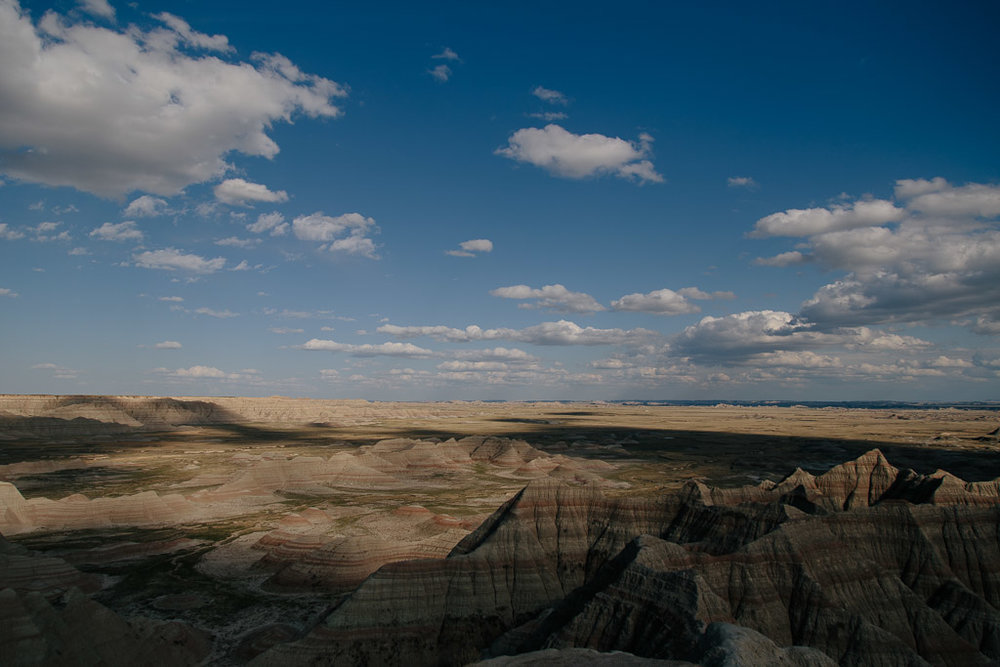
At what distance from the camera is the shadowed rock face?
21578mm

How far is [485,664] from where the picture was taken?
18.0 meters

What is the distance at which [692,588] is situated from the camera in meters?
21.6

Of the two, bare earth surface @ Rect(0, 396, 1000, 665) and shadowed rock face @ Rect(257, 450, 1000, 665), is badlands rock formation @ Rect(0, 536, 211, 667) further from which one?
shadowed rock face @ Rect(257, 450, 1000, 665)

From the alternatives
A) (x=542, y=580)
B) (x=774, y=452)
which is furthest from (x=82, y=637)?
(x=774, y=452)

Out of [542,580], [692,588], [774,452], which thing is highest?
[692,588]

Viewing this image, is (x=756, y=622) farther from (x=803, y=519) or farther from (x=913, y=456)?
(x=913, y=456)

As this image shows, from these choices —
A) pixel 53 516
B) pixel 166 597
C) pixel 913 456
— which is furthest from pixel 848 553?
pixel 913 456

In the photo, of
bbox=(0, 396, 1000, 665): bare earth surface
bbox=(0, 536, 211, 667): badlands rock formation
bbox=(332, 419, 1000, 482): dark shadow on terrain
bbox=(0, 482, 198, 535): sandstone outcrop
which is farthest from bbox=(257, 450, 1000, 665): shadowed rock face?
bbox=(332, 419, 1000, 482): dark shadow on terrain

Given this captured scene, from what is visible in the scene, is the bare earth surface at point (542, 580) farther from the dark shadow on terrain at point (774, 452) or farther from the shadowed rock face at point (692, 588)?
the dark shadow on terrain at point (774, 452)

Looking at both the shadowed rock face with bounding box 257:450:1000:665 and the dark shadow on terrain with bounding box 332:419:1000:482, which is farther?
the dark shadow on terrain with bounding box 332:419:1000:482

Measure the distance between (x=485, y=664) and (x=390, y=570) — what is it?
12.3m

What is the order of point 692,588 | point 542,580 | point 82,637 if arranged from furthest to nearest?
point 542,580 → point 82,637 → point 692,588

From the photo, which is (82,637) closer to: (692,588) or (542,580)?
(542,580)

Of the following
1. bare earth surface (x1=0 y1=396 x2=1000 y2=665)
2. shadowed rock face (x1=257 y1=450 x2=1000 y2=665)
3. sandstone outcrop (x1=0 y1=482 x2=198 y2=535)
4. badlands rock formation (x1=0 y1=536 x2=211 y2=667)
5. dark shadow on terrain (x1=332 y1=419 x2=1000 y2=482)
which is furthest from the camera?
dark shadow on terrain (x1=332 y1=419 x2=1000 y2=482)
